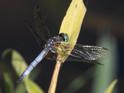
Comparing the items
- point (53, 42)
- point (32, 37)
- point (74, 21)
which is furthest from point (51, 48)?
point (32, 37)

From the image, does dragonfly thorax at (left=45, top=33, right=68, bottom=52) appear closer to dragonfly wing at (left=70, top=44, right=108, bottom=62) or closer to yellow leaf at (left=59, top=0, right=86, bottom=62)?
dragonfly wing at (left=70, top=44, right=108, bottom=62)

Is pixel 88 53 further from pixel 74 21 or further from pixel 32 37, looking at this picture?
pixel 32 37

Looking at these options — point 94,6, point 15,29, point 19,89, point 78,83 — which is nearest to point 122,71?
point 94,6

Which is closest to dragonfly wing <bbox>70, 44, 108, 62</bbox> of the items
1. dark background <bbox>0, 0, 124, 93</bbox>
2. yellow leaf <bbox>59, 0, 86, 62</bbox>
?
yellow leaf <bbox>59, 0, 86, 62</bbox>

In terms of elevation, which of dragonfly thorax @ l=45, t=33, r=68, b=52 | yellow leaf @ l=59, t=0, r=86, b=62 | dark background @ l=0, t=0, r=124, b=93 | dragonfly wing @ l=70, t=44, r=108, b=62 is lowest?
dark background @ l=0, t=0, r=124, b=93

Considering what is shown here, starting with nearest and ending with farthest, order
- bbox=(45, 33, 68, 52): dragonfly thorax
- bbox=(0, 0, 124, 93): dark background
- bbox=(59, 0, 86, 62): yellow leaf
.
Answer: bbox=(59, 0, 86, 62): yellow leaf < bbox=(45, 33, 68, 52): dragonfly thorax < bbox=(0, 0, 124, 93): dark background

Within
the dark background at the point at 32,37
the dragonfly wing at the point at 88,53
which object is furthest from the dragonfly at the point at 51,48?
the dark background at the point at 32,37

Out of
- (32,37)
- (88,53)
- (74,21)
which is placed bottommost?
(32,37)
